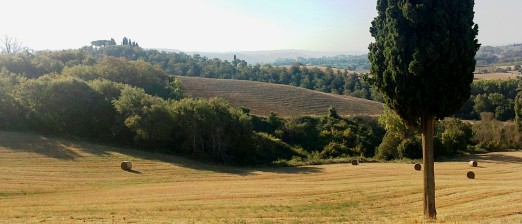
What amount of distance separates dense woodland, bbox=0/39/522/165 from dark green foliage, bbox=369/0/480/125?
106 ft

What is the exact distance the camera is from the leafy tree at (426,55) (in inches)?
600

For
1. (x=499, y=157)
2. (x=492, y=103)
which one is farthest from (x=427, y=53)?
(x=492, y=103)

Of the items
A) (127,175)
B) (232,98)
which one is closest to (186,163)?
(127,175)

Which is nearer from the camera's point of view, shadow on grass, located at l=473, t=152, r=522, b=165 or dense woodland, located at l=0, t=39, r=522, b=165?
shadow on grass, located at l=473, t=152, r=522, b=165

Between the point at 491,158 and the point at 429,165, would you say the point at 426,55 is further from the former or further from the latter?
the point at 491,158

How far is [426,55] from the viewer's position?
49.8 feet

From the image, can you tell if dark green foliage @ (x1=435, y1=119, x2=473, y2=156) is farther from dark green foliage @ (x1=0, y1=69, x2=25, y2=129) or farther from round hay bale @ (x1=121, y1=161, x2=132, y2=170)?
dark green foliage @ (x1=0, y1=69, x2=25, y2=129)

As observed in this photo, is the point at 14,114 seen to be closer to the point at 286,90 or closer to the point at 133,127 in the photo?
the point at 133,127

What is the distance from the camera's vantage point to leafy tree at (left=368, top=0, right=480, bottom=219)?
15.2 m

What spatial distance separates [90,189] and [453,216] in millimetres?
21896

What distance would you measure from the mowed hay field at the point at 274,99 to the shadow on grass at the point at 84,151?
3056 centimetres

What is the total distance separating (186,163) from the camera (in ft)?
137

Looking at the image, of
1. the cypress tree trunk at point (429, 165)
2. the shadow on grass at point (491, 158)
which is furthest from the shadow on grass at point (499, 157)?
the cypress tree trunk at point (429, 165)

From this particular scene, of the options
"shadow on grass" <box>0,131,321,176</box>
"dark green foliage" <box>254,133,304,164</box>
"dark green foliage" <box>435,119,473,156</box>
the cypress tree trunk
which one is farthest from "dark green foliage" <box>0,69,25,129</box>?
"dark green foliage" <box>435,119,473,156</box>
